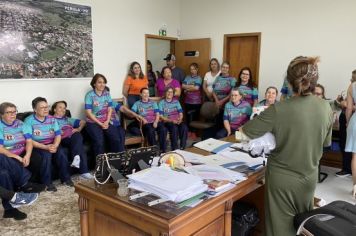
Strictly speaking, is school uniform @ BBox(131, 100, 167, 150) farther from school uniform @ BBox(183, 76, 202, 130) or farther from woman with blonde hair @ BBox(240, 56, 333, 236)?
woman with blonde hair @ BBox(240, 56, 333, 236)

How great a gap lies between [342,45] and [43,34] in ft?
13.6

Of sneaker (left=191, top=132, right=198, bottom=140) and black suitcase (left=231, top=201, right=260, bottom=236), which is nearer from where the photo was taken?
black suitcase (left=231, top=201, right=260, bottom=236)

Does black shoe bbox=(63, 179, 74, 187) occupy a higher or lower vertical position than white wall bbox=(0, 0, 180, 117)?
lower

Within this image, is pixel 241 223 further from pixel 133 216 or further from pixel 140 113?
pixel 140 113

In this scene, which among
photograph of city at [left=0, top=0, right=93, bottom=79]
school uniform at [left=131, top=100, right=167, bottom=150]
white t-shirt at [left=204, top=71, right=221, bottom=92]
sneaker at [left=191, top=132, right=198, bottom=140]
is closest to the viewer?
photograph of city at [left=0, top=0, right=93, bottom=79]

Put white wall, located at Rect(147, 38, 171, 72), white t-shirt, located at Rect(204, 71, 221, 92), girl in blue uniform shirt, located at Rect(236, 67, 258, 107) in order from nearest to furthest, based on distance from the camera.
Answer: girl in blue uniform shirt, located at Rect(236, 67, 258, 107) < white t-shirt, located at Rect(204, 71, 221, 92) < white wall, located at Rect(147, 38, 171, 72)

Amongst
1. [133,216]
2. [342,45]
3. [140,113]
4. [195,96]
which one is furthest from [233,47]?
[133,216]

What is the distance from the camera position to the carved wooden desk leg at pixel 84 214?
155cm

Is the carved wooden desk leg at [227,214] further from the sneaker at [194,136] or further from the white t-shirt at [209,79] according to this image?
the sneaker at [194,136]

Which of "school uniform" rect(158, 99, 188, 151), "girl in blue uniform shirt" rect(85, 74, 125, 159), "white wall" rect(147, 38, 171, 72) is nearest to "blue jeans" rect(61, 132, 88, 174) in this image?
"girl in blue uniform shirt" rect(85, 74, 125, 159)

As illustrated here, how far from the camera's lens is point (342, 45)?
14.3 ft

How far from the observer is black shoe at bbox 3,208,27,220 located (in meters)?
2.67

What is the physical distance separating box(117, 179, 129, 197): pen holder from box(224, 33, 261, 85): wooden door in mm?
4312

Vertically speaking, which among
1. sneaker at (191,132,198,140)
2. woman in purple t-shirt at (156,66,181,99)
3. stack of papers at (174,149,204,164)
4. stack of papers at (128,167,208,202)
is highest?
woman in purple t-shirt at (156,66,181,99)
